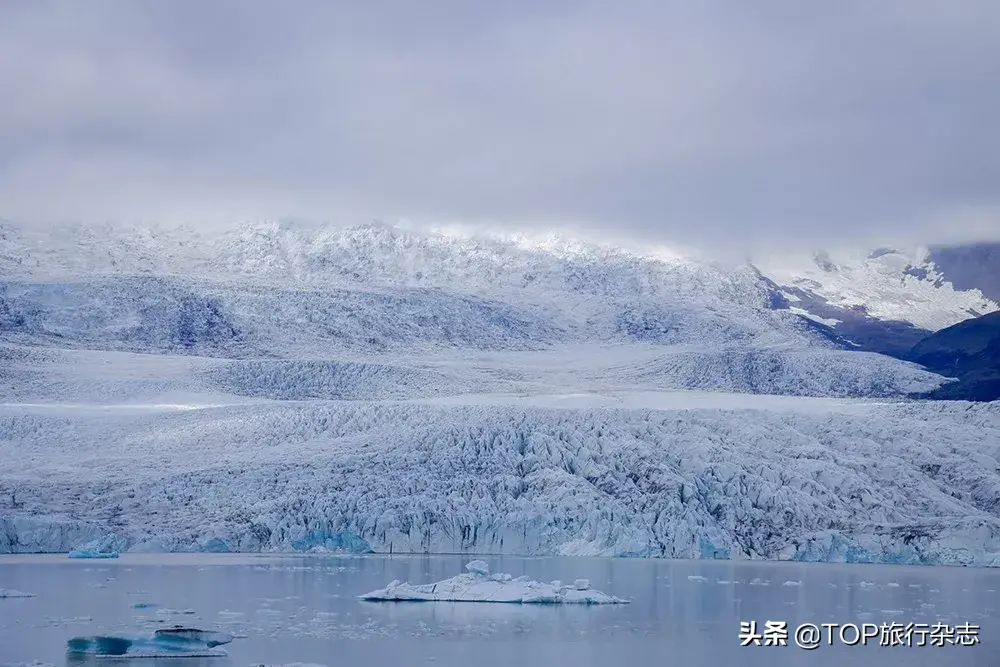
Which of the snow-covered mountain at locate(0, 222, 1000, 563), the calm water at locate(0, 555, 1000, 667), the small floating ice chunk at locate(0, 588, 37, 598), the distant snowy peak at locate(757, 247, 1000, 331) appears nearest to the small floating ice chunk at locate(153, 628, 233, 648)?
the calm water at locate(0, 555, 1000, 667)

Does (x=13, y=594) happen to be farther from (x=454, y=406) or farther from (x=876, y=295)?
(x=876, y=295)

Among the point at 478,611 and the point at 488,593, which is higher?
the point at 488,593

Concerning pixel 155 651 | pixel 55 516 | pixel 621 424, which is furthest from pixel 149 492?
pixel 155 651

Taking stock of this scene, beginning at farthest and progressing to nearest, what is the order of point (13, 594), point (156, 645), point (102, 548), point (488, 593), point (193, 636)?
point (102, 548), point (488, 593), point (13, 594), point (193, 636), point (156, 645)

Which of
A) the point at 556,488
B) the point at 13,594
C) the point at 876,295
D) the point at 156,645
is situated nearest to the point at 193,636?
the point at 156,645

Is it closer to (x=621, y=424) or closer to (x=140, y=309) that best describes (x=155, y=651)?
(x=621, y=424)

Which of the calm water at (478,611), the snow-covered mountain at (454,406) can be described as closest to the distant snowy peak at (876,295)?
the snow-covered mountain at (454,406)
